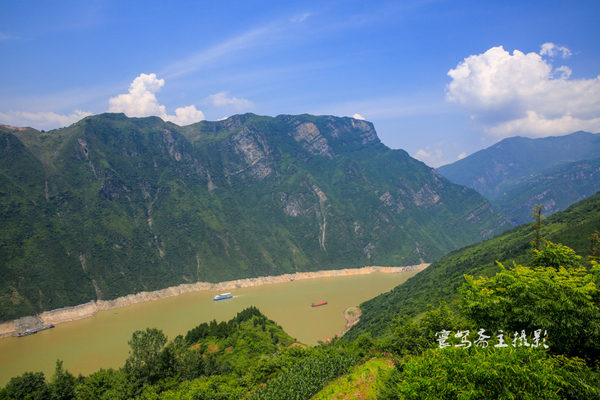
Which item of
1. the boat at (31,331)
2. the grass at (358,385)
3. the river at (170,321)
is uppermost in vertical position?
the grass at (358,385)

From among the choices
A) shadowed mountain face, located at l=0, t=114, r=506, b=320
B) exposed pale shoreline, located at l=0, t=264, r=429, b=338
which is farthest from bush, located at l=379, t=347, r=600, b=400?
shadowed mountain face, located at l=0, t=114, r=506, b=320

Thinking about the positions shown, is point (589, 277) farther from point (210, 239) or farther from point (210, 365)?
point (210, 239)

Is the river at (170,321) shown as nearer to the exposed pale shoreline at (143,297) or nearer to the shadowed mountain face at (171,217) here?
the exposed pale shoreline at (143,297)

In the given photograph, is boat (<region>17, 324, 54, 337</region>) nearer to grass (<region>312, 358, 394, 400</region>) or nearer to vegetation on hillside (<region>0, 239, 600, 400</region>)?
vegetation on hillside (<region>0, 239, 600, 400</region>)

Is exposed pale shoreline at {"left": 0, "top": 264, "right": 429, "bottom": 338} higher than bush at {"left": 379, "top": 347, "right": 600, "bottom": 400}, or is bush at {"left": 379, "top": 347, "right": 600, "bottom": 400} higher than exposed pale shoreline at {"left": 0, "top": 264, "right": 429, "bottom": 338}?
bush at {"left": 379, "top": 347, "right": 600, "bottom": 400}

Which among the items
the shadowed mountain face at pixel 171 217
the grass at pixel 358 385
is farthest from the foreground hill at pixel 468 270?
the shadowed mountain face at pixel 171 217

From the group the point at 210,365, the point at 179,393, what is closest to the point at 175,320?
the point at 210,365

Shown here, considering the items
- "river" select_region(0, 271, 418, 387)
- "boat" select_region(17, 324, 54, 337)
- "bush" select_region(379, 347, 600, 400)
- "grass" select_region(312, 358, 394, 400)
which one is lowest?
"river" select_region(0, 271, 418, 387)
